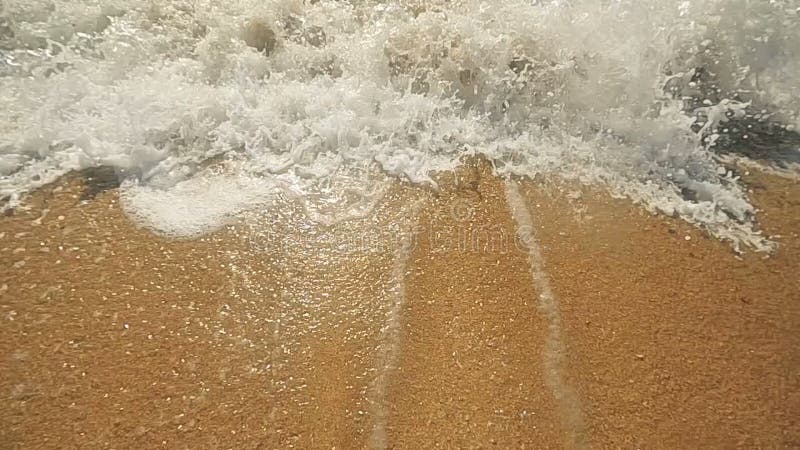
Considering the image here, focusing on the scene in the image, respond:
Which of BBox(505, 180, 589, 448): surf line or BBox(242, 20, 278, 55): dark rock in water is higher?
BBox(242, 20, 278, 55): dark rock in water

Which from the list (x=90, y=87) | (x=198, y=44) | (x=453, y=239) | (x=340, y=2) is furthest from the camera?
(x=340, y=2)

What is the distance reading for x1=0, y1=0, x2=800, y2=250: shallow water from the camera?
10.1 ft

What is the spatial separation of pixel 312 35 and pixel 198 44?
0.72 m

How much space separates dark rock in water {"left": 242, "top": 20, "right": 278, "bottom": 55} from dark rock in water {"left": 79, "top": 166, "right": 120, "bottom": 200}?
1.31 meters

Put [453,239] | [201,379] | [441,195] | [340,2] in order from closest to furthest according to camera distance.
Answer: [201,379]
[453,239]
[441,195]
[340,2]

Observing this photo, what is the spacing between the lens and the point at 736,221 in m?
2.91

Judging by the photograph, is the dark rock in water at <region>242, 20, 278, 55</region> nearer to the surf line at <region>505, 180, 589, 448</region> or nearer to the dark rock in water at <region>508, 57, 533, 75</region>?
the dark rock in water at <region>508, 57, 533, 75</region>

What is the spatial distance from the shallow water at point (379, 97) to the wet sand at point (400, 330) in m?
0.23

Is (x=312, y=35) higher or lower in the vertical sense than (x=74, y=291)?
higher

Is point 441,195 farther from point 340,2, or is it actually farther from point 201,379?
point 340,2

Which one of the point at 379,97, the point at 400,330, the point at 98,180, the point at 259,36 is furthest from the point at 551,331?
the point at 259,36

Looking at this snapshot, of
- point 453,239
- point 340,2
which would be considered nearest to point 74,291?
point 453,239

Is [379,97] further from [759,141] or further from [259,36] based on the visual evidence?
[759,141]

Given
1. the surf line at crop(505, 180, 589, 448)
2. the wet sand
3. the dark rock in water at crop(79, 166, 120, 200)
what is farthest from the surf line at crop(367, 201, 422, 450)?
the dark rock in water at crop(79, 166, 120, 200)
